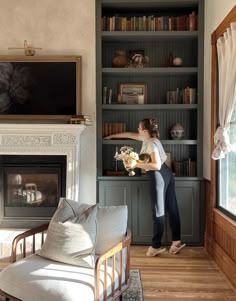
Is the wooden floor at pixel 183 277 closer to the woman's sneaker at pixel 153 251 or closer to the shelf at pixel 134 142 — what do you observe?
the woman's sneaker at pixel 153 251

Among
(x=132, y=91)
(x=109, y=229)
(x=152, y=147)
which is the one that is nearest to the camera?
(x=109, y=229)

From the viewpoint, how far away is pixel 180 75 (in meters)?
5.09

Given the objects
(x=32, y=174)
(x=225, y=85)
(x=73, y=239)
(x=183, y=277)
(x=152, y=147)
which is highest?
(x=225, y=85)

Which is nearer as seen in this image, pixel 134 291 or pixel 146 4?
pixel 134 291

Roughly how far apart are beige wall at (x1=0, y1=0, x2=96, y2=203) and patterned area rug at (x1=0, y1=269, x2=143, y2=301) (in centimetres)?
146

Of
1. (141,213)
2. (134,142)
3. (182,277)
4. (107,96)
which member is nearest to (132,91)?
(107,96)

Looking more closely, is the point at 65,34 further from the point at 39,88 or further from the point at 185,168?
the point at 185,168

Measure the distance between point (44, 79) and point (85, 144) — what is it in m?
1.00

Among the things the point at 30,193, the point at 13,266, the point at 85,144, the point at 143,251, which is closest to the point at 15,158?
the point at 30,193

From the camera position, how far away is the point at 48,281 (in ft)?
8.06

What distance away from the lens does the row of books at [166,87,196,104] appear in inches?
191

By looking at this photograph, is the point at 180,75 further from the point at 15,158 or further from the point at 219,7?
the point at 15,158

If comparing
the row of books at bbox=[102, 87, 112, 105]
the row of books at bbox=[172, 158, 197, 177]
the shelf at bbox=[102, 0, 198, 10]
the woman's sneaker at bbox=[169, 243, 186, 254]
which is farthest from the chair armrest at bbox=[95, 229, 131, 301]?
the shelf at bbox=[102, 0, 198, 10]

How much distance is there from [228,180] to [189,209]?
0.95m
